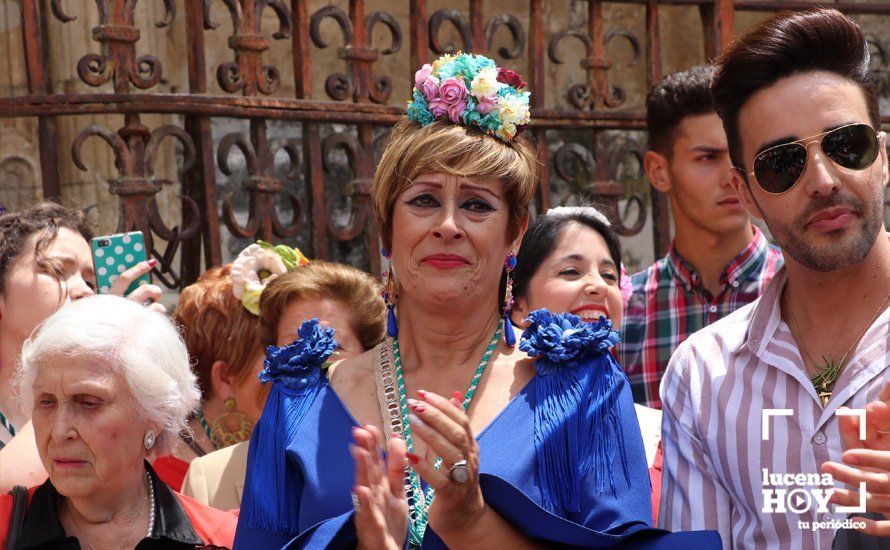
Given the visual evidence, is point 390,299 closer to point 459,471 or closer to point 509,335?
point 509,335

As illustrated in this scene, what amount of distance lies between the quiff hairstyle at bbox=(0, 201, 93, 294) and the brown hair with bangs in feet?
4.97

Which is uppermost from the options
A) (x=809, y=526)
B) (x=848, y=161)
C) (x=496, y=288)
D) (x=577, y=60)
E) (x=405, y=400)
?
(x=577, y=60)

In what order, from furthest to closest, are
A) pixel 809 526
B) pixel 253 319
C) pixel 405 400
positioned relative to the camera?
pixel 253 319, pixel 405 400, pixel 809 526

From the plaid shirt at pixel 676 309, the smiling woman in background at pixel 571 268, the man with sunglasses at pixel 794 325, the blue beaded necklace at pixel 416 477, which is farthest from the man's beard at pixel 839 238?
the plaid shirt at pixel 676 309

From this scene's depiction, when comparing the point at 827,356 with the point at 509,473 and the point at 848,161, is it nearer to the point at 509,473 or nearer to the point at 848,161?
the point at 848,161

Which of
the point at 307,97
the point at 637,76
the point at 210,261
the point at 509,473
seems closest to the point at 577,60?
the point at 637,76

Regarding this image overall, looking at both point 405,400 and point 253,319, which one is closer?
point 405,400

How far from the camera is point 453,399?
2768mm

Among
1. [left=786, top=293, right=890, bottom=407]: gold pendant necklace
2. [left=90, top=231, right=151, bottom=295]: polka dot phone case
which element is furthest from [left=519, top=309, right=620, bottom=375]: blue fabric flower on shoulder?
[left=90, top=231, right=151, bottom=295]: polka dot phone case

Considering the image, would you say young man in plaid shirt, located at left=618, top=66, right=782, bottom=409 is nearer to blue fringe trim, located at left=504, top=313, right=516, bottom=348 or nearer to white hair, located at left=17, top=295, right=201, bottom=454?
blue fringe trim, located at left=504, top=313, right=516, bottom=348

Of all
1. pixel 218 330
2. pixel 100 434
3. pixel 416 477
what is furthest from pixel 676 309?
pixel 100 434

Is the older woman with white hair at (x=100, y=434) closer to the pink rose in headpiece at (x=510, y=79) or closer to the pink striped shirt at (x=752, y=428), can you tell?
the pink rose in headpiece at (x=510, y=79)

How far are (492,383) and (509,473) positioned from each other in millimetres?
298

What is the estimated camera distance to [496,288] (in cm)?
326
